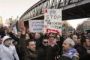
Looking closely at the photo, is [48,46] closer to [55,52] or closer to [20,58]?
[55,52]

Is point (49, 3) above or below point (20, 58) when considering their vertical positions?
above

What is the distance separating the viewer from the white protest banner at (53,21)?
14.4 metres

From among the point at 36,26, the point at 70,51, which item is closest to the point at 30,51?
the point at 70,51

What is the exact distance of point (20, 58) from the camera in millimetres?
14266

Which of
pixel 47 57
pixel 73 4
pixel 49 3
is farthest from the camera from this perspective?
pixel 49 3

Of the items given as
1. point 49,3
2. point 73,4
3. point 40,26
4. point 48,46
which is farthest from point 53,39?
point 49,3

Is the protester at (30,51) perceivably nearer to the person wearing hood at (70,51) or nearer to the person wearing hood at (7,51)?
the person wearing hood at (7,51)

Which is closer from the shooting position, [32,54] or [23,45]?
[32,54]

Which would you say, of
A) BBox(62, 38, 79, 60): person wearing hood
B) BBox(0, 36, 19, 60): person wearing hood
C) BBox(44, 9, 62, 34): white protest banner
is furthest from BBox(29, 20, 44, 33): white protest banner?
BBox(62, 38, 79, 60): person wearing hood

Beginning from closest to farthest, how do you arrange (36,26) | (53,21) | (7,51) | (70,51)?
1. (70,51)
2. (7,51)
3. (53,21)
4. (36,26)

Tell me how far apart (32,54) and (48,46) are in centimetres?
48

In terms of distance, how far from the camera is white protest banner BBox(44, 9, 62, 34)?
47.1 ft

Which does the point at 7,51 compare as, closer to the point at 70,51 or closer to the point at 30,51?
the point at 30,51

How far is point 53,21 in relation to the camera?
1479 cm
